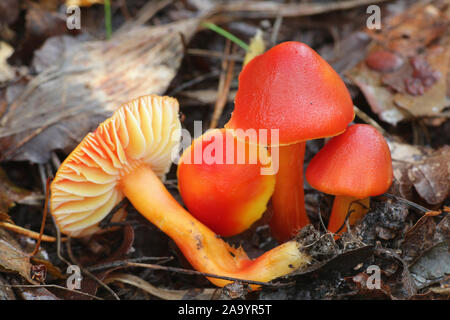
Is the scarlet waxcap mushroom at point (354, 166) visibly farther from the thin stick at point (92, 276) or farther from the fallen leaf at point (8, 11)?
the fallen leaf at point (8, 11)

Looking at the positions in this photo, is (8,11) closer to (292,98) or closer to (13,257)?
(13,257)

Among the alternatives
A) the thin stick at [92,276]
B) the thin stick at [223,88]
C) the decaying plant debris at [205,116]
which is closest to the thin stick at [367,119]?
the decaying plant debris at [205,116]

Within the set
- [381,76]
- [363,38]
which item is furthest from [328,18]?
[381,76]

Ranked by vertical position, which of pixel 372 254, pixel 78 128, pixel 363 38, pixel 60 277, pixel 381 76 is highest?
pixel 363 38

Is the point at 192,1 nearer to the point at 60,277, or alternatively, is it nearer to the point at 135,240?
the point at 135,240

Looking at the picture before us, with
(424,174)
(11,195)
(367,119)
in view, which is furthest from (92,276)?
(367,119)

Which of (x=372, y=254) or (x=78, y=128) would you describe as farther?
(x=78, y=128)

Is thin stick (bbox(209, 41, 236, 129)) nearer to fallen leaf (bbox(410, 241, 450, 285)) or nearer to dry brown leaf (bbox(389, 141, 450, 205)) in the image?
dry brown leaf (bbox(389, 141, 450, 205))

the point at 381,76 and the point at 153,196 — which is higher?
the point at 381,76
